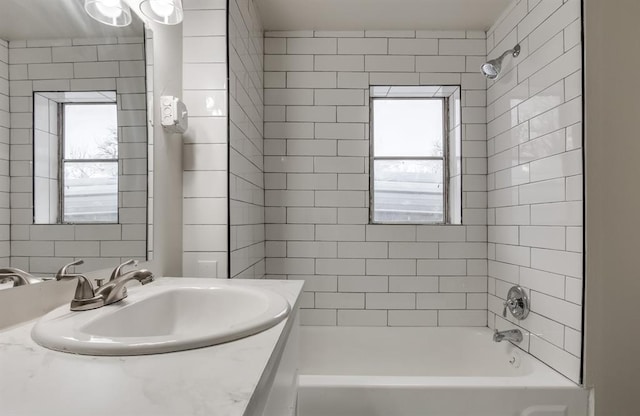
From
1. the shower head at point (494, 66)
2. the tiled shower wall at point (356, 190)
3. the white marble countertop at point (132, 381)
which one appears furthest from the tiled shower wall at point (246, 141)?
the shower head at point (494, 66)

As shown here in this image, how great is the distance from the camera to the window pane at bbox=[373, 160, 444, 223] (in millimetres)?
2447

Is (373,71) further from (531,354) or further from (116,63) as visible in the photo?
(531,354)

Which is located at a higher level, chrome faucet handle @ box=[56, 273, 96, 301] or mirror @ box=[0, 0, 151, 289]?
mirror @ box=[0, 0, 151, 289]

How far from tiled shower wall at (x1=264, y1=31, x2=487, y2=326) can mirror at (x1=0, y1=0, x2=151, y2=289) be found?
1.15 m

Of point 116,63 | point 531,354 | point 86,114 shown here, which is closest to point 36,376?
point 86,114

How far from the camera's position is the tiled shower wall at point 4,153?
719mm

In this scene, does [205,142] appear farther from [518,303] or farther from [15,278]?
[518,303]

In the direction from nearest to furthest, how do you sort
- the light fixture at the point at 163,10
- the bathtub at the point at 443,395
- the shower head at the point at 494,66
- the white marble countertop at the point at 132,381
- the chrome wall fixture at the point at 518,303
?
the white marble countertop at the point at 132,381
the light fixture at the point at 163,10
the bathtub at the point at 443,395
the chrome wall fixture at the point at 518,303
the shower head at the point at 494,66

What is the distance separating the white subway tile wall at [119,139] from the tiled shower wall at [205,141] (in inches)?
10.4

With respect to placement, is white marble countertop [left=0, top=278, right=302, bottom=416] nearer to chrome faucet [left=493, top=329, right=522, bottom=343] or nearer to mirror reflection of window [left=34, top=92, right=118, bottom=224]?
mirror reflection of window [left=34, top=92, right=118, bottom=224]

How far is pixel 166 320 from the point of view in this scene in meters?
1.04

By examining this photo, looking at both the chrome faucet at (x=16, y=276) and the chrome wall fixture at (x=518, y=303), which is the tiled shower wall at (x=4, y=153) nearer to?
the chrome faucet at (x=16, y=276)

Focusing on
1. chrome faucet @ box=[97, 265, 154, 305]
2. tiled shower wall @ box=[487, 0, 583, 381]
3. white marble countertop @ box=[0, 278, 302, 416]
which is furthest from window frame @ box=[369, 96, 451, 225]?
white marble countertop @ box=[0, 278, 302, 416]

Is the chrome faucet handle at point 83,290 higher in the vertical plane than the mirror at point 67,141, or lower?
lower
